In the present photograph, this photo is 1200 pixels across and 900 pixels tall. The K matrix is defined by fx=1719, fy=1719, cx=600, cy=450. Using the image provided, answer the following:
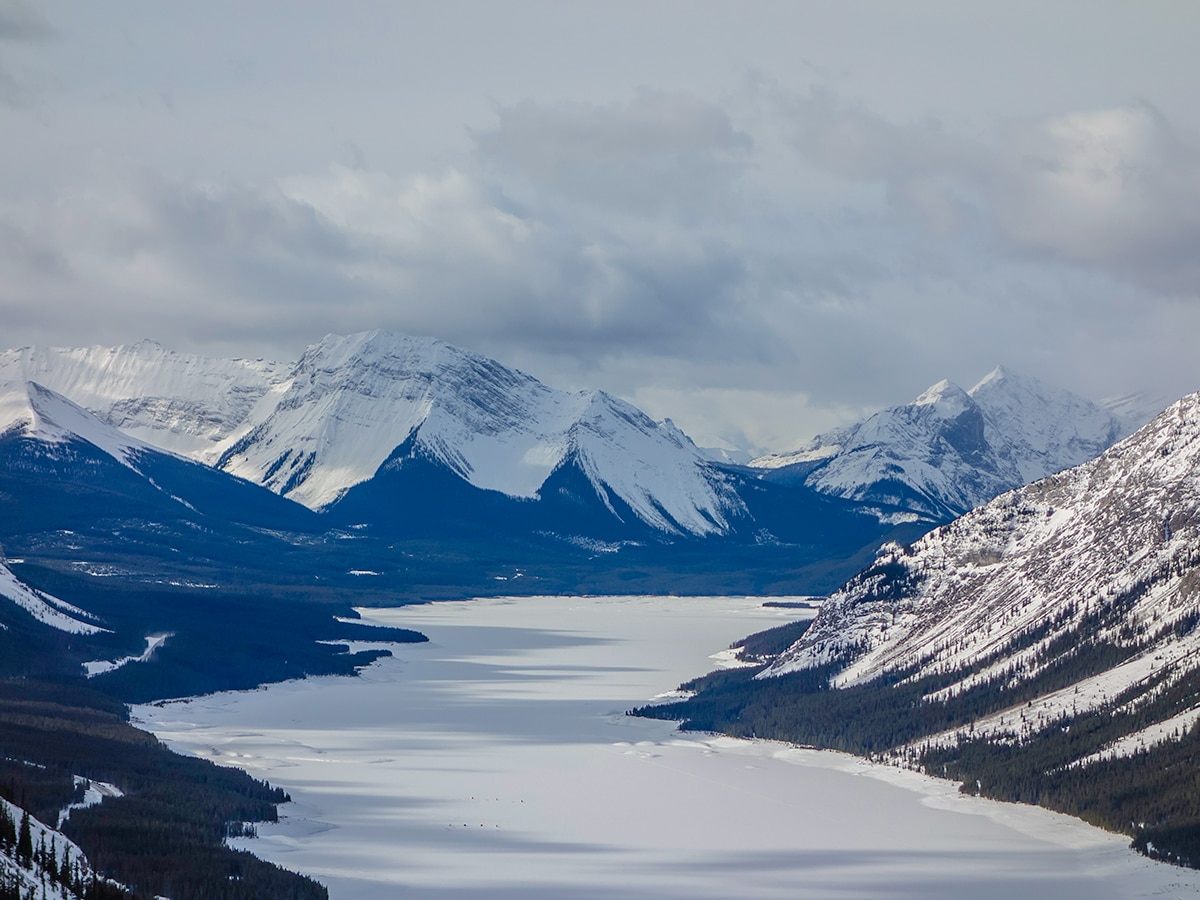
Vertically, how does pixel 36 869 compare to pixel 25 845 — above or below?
below

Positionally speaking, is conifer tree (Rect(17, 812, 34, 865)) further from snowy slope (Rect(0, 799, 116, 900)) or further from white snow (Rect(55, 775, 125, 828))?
white snow (Rect(55, 775, 125, 828))

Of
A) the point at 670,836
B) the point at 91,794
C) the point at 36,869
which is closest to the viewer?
the point at 36,869

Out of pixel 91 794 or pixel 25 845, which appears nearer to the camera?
pixel 25 845

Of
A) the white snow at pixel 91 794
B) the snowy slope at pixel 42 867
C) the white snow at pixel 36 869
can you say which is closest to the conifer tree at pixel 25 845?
the snowy slope at pixel 42 867

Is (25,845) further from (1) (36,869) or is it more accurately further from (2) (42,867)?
(1) (36,869)

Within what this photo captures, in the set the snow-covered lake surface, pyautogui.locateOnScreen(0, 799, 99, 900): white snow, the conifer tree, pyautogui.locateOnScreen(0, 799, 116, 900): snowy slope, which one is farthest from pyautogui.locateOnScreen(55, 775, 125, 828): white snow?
the conifer tree

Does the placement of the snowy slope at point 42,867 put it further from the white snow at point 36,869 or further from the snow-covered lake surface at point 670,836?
the snow-covered lake surface at point 670,836

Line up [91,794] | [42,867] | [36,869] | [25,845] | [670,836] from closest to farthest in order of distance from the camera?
[36,869] < [42,867] < [25,845] < [91,794] < [670,836]

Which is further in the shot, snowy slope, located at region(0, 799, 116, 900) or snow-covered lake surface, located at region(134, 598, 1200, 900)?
snow-covered lake surface, located at region(134, 598, 1200, 900)

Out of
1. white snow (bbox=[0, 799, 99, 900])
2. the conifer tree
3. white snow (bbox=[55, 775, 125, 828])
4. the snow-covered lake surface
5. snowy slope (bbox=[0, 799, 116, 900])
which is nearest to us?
snowy slope (bbox=[0, 799, 116, 900])

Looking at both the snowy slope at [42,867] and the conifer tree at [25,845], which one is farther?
the conifer tree at [25,845]

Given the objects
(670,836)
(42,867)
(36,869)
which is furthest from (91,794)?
(670,836)
